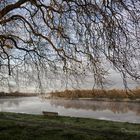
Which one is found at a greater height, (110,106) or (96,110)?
(110,106)

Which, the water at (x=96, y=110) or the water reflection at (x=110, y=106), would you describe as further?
the water reflection at (x=110, y=106)

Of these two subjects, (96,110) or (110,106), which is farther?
(110,106)

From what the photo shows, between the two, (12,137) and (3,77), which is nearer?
(12,137)

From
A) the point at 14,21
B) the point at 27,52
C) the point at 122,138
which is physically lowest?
the point at 122,138

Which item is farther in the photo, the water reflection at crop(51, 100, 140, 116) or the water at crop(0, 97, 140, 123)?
the water reflection at crop(51, 100, 140, 116)

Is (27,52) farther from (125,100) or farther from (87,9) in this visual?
(125,100)

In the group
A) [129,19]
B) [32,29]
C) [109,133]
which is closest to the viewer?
[129,19]

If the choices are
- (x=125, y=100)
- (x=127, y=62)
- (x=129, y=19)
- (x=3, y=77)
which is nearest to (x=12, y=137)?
(x=3, y=77)

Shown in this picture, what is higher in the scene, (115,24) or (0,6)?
(0,6)

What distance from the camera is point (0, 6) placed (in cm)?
1414

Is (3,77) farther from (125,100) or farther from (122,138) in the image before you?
(125,100)

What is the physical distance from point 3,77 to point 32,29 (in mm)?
2207

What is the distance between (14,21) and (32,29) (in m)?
1.33

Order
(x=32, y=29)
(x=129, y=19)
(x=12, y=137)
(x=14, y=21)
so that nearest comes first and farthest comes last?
1. (x=129, y=19)
2. (x=12, y=137)
3. (x=32, y=29)
4. (x=14, y=21)
